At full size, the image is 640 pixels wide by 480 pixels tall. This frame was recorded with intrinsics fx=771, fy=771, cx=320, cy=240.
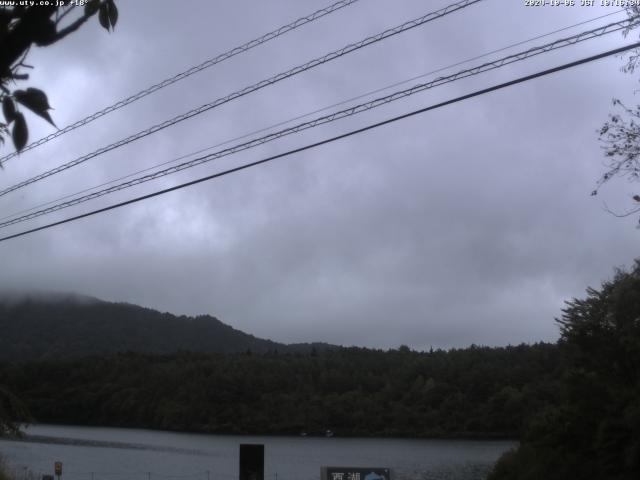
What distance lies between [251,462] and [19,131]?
14.0m

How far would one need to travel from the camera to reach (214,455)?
6322 cm

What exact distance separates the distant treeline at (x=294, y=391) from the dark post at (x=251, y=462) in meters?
55.4

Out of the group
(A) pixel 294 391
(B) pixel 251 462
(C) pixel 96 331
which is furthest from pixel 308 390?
(B) pixel 251 462

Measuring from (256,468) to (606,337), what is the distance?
12.5 metres

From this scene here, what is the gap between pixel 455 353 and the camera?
91938 mm

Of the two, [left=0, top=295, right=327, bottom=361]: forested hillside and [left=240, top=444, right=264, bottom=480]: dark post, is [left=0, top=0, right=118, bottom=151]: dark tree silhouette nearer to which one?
[left=240, top=444, right=264, bottom=480]: dark post

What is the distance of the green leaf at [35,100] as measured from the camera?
10.8 ft

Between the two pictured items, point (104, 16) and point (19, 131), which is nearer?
point (19, 131)

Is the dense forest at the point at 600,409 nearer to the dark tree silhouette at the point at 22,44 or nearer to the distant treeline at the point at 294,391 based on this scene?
the dark tree silhouette at the point at 22,44

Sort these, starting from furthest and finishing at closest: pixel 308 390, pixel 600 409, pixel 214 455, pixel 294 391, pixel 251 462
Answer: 1. pixel 294 391
2. pixel 308 390
3. pixel 214 455
4. pixel 600 409
5. pixel 251 462

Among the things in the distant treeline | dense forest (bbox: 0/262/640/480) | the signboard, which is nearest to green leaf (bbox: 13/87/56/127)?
the signboard

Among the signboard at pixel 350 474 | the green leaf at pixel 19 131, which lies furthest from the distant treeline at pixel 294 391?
the green leaf at pixel 19 131

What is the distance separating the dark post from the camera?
1636 centimetres

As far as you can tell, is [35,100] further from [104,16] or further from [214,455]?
[214,455]
